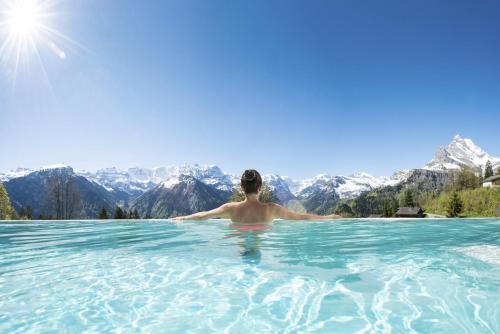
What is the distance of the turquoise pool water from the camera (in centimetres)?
268

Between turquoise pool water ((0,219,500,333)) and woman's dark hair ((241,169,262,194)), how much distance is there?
43.0 inches

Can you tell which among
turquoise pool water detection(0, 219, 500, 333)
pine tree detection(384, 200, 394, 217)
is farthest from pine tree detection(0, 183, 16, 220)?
pine tree detection(384, 200, 394, 217)

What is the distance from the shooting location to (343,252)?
5.93 meters

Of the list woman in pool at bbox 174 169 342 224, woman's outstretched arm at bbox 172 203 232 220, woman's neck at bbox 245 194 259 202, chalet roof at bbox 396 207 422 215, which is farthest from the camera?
chalet roof at bbox 396 207 422 215

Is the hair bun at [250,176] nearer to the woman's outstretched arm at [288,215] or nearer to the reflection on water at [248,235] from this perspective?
the woman's outstretched arm at [288,215]

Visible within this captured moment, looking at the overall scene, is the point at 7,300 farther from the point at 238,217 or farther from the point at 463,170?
the point at 463,170

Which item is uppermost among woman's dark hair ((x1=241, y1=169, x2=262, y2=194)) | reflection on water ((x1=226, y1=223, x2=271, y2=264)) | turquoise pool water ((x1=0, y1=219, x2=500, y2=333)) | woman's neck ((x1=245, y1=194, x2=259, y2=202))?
woman's dark hair ((x1=241, y1=169, x2=262, y2=194))

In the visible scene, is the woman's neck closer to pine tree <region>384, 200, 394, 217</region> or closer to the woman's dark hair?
the woman's dark hair

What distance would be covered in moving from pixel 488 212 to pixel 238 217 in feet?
197

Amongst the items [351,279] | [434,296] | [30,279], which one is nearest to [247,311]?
[351,279]

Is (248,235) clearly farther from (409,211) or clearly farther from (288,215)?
(409,211)

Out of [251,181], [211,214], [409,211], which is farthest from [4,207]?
[409,211]

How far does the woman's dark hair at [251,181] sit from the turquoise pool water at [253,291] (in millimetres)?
1092

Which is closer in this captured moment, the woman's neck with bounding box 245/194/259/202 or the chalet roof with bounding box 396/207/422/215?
the woman's neck with bounding box 245/194/259/202
